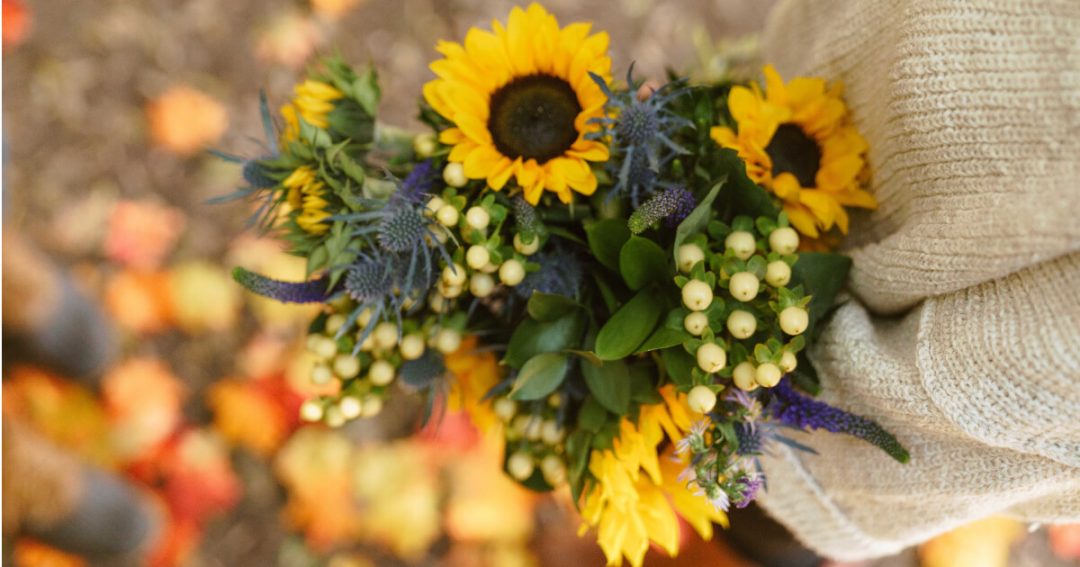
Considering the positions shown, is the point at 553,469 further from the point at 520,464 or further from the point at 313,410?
the point at 313,410

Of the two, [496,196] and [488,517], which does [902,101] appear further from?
[488,517]

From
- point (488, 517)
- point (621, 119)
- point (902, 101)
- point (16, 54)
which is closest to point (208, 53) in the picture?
point (16, 54)

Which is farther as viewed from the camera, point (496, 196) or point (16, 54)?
point (16, 54)

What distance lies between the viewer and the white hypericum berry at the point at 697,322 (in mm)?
468

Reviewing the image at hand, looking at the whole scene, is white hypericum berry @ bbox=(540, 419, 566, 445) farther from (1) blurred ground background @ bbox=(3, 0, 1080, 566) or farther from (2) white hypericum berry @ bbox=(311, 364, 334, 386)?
(1) blurred ground background @ bbox=(3, 0, 1080, 566)

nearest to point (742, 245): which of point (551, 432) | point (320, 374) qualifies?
point (551, 432)

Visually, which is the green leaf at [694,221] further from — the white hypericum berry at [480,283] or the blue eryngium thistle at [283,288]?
the blue eryngium thistle at [283,288]

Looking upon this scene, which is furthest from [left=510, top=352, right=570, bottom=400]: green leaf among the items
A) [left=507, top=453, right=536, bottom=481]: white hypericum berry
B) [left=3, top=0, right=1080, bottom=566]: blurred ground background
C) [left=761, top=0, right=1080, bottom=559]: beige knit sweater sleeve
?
[left=3, top=0, right=1080, bottom=566]: blurred ground background

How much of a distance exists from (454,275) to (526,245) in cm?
6

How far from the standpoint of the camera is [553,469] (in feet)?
2.14

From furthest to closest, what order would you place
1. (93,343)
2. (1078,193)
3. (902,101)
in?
(93,343), (902,101), (1078,193)

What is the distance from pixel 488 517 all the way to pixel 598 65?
86cm

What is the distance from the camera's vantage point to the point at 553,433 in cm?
63

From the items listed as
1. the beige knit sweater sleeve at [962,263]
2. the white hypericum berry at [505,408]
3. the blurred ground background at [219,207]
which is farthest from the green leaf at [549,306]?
the blurred ground background at [219,207]
